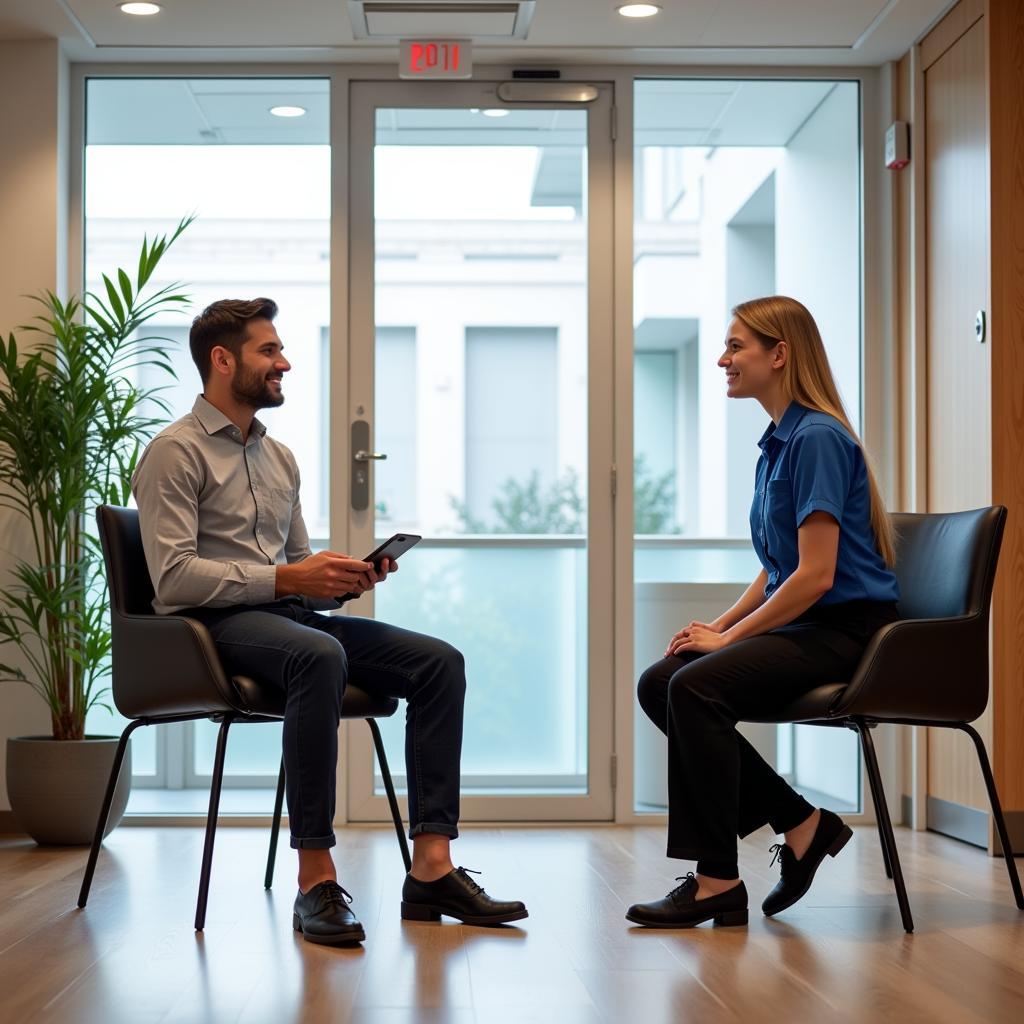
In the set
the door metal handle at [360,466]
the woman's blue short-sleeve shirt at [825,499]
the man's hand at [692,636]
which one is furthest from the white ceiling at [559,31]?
the man's hand at [692,636]

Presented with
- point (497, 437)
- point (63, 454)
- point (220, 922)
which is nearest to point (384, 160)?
point (497, 437)

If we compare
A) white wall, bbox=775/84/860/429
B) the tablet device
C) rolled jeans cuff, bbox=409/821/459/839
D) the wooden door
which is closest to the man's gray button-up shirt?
the tablet device

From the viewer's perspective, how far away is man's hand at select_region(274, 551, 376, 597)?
9.12 ft

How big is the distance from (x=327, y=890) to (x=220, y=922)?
0.29 meters

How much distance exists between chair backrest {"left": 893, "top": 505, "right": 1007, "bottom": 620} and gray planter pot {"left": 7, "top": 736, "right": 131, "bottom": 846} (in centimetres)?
217

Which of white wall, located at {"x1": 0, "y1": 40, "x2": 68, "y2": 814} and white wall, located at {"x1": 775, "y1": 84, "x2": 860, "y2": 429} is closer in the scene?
white wall, located at {"x1": 0, "y1": 40, "x2": 68, "y2": 814}

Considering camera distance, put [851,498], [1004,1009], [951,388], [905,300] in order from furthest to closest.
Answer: [905,300], [951,388], [851,498], [1004,1009]

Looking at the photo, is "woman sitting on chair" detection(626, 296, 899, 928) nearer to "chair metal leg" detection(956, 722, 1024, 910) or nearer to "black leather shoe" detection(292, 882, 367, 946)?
"chair metal leg" detection(956, 722, 1024, 910)

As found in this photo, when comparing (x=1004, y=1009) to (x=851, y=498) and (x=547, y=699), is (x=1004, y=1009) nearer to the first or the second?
(x=851, y=498)

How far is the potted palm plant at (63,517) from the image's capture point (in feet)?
12.4

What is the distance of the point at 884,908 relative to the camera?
9.48 ft

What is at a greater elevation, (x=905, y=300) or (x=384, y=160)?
(x=384, y=160)

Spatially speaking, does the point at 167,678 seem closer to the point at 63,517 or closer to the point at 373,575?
the point at 373,575

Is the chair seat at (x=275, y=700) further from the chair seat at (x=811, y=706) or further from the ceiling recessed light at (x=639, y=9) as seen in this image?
the ceiling recessed light at (x=639, y=9)
